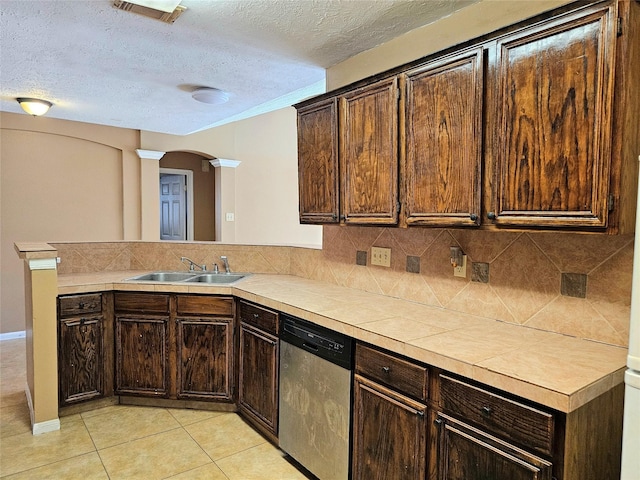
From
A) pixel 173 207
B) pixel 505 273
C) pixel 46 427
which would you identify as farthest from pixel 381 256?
pixel 173 207

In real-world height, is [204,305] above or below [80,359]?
above

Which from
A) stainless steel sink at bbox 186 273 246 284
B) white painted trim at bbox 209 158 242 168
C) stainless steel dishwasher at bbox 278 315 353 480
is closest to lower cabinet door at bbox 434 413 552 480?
stainless steel dishwasher at bbox 278 315 353 480

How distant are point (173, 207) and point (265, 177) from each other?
1637mm

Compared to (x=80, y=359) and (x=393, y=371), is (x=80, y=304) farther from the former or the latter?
(x=393, y=371)

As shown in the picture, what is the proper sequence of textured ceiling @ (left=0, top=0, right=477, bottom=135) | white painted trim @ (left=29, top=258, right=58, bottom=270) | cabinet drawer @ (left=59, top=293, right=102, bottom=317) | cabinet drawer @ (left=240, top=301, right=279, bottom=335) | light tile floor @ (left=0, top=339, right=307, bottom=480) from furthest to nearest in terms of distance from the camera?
cabinet drawer @ (left=59, top=293, right=102, bottom=317) → white painted trim @ (left=29, top=258, right=58, bottom=270) → cabinet drawer @ (left=240, top=301, right=279, bottom=335) → light tile floor @ (left=0, top=339, right=307, bottom=480) → textured ceiling @ (left=0, top=0, right=477, bottom=135)

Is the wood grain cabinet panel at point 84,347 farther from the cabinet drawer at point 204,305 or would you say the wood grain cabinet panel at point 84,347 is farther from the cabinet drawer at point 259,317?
the cabinet drawer at point 259,317

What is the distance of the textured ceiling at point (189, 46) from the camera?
2078 millimetres

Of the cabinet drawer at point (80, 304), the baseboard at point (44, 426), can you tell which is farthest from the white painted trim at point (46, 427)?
the cabinet drawer at point (80, 304)

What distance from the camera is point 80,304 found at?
2.88 meters

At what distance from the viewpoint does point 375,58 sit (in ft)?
8.53

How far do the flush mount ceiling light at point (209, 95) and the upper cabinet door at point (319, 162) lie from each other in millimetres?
1004

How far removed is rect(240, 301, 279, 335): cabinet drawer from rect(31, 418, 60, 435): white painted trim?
1.36 meters

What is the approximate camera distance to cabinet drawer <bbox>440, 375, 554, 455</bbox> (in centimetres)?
126

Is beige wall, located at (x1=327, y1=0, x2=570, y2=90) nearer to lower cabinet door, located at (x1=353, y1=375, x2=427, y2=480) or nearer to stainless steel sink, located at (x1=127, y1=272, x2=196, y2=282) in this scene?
lower cabinet door, located at (x1=353, y1=375, x2=427, y2=480)
